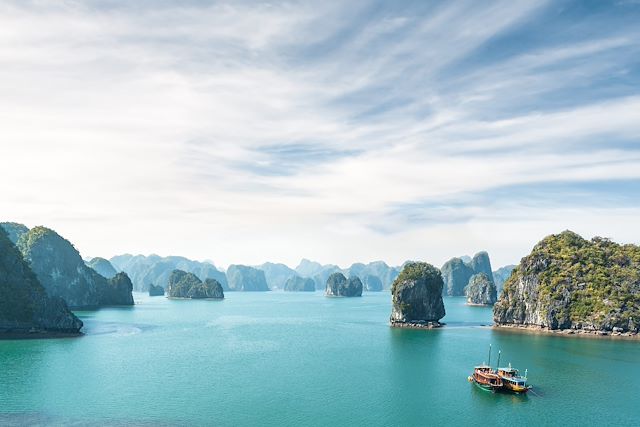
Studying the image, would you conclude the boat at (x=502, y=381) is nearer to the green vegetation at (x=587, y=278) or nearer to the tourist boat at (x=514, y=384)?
the tourist boat at (x=514, y=384)

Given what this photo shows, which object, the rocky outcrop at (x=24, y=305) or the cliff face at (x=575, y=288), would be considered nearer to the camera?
the rocky outcrop at (x=24, y=305)

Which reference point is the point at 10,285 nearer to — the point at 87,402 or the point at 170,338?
the point at 170,338

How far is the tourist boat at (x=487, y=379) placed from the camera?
92.2m

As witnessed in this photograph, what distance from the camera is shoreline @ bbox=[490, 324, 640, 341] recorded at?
15735 centimetres

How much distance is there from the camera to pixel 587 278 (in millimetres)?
173625

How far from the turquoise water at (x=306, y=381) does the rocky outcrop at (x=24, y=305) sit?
39.2 ft

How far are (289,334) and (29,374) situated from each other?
8880 cm

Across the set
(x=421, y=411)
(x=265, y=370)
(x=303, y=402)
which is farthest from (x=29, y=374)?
(x=421, y=411)

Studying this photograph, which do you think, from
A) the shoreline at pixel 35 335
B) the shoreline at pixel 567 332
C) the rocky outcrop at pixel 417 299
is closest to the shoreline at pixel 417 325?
the rocky outcrop at pixel 417 299

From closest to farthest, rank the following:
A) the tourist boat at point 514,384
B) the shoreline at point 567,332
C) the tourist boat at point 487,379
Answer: the tourist boat at point 514,384 → the tourist boat at point 487,379 → the shoreline at point 567,332

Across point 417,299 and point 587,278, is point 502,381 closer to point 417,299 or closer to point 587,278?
point 417,299

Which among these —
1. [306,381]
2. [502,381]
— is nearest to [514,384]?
[502,381]

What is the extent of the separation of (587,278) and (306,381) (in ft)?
420

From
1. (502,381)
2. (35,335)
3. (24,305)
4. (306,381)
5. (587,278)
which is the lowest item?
(35,335)
